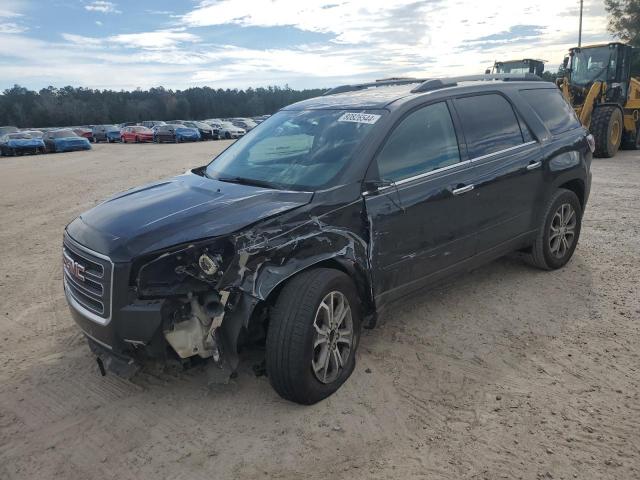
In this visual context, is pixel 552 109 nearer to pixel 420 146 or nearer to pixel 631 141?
pixel 420 146

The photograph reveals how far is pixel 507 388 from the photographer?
336cm

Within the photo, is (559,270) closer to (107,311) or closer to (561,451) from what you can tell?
(561,451)

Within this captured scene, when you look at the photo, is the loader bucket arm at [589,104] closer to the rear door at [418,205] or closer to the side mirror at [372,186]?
the rear door at [418,205]

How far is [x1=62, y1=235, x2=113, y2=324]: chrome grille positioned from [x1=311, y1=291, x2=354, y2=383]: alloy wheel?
1.23 meters

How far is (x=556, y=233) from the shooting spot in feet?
17.3

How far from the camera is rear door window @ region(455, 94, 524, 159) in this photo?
14.1ft

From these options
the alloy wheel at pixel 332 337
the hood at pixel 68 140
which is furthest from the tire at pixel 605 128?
the hood at pixel 68 140

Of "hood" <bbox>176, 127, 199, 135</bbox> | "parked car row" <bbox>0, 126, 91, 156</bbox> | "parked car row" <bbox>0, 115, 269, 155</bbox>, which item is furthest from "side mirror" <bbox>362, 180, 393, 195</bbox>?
"hood" <bbox>176, 127, 199, 135</bbox>

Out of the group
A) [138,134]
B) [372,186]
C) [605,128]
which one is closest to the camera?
[372,186]

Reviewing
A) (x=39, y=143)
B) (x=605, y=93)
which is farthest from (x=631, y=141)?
(x=39, y=143)

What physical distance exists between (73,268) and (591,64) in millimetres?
15860

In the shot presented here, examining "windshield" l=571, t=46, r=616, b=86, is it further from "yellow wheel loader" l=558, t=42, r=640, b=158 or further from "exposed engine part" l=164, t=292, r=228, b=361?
"exposed engine part" l=164, t=292, r=228, b=361

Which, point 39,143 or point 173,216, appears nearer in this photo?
point 173,216

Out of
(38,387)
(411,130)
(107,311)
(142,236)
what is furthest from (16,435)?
(411,130)
